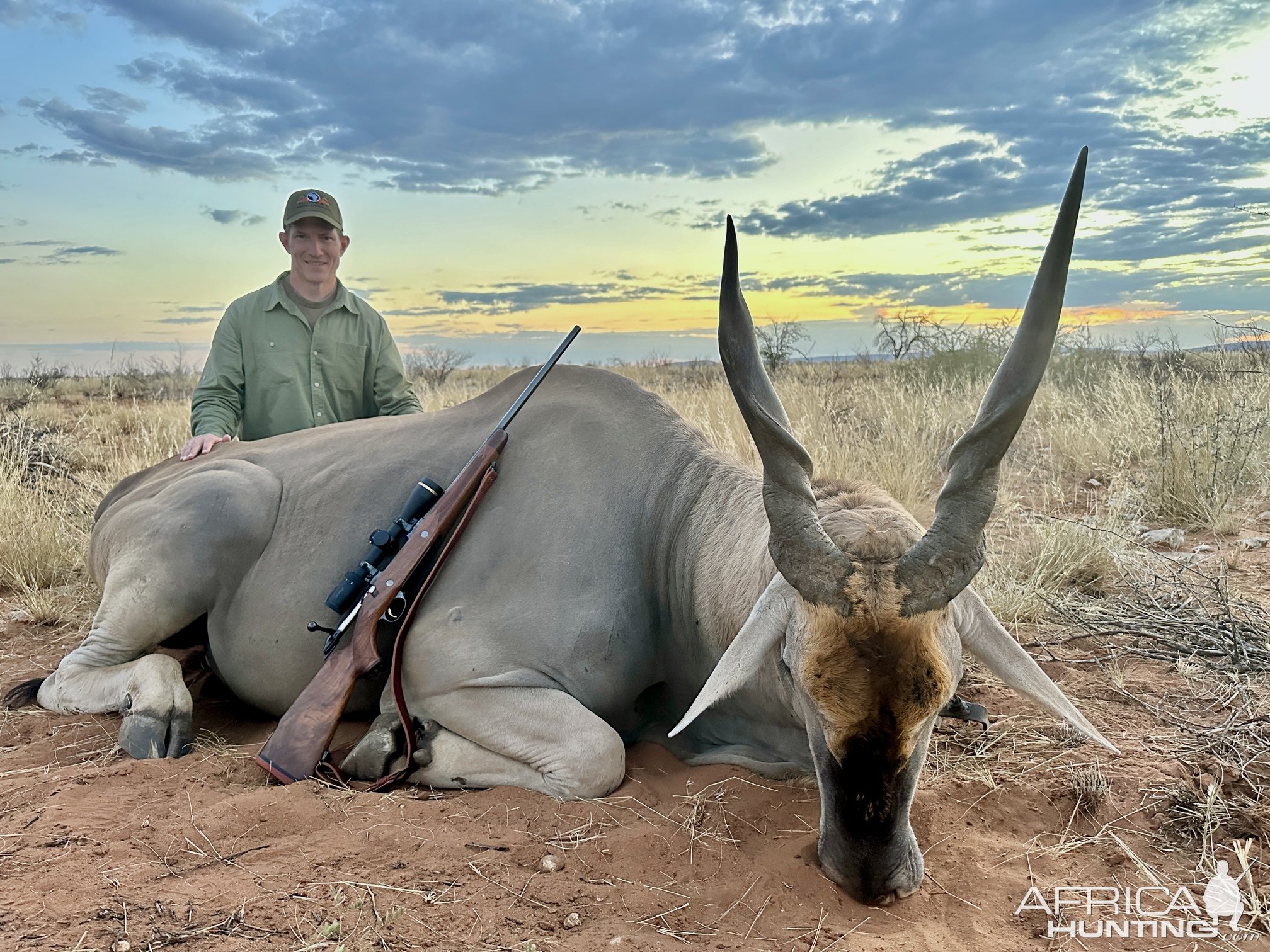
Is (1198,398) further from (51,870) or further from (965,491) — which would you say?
(51,870)

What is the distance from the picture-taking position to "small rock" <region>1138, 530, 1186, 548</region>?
7109mm

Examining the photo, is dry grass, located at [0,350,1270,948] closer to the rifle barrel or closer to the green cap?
the rifle barrel

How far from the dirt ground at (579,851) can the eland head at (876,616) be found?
301 millimetres

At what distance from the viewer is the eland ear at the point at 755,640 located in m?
3.04

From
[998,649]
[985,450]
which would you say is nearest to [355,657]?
[998,649]

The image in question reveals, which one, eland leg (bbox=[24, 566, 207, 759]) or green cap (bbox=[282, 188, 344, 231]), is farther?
green cap (bbox=[282, 188, 344, 231])

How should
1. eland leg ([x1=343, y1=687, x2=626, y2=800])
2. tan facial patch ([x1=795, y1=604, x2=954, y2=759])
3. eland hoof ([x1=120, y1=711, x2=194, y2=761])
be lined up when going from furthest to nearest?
eland hoof ([x1=120, y1=711, x2=194, y2=761]) < eland leg ([x1=343, y1=687, x2=626, y2=800]) < tan facial patch ([x1=795, y1=604, x2=954, y2=759])

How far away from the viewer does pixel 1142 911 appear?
115 inches

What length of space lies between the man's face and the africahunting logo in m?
6.26

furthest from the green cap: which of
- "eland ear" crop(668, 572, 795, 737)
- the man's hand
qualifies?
"eland ear" crop(668, 572, 795, 737)

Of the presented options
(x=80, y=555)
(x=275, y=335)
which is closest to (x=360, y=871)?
(x=275, y=335)

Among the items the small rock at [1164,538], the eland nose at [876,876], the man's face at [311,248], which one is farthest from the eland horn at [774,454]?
the small rock at [1164,538]

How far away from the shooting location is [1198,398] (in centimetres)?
1117

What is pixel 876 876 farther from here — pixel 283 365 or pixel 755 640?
pixel 283 365
